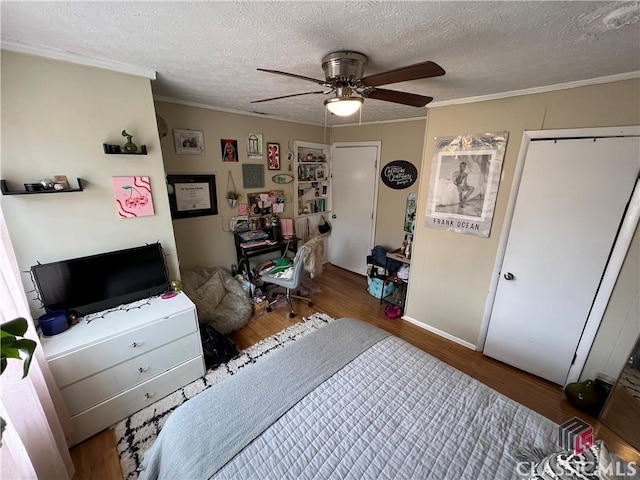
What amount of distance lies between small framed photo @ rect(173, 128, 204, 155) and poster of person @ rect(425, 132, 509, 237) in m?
2.45

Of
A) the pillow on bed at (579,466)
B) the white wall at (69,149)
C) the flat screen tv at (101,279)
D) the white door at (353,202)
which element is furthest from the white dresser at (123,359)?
the white door at (353,202)

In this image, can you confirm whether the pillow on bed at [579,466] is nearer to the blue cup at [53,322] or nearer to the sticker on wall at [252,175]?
the blue cup at [53,322]

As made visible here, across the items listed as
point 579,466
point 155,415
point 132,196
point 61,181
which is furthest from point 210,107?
point 579,466

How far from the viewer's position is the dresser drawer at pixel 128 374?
158 cm

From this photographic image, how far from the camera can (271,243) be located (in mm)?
3391

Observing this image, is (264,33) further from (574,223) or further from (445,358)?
(445,358)

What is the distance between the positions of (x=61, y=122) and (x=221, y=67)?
1029mm

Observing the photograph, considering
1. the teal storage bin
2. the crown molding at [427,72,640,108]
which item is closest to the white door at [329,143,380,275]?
the teal storage bin

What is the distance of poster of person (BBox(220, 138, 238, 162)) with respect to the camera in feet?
9.90

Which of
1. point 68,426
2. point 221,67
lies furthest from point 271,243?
point 68,426

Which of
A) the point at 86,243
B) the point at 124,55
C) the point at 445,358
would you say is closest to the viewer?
the point at 124,55

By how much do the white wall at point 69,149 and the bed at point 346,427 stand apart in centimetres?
138

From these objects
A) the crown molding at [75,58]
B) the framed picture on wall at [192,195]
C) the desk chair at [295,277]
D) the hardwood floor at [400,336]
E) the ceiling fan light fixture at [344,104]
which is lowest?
the hardwood floor at [400,336]

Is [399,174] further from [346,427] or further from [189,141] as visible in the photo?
[346,427]
